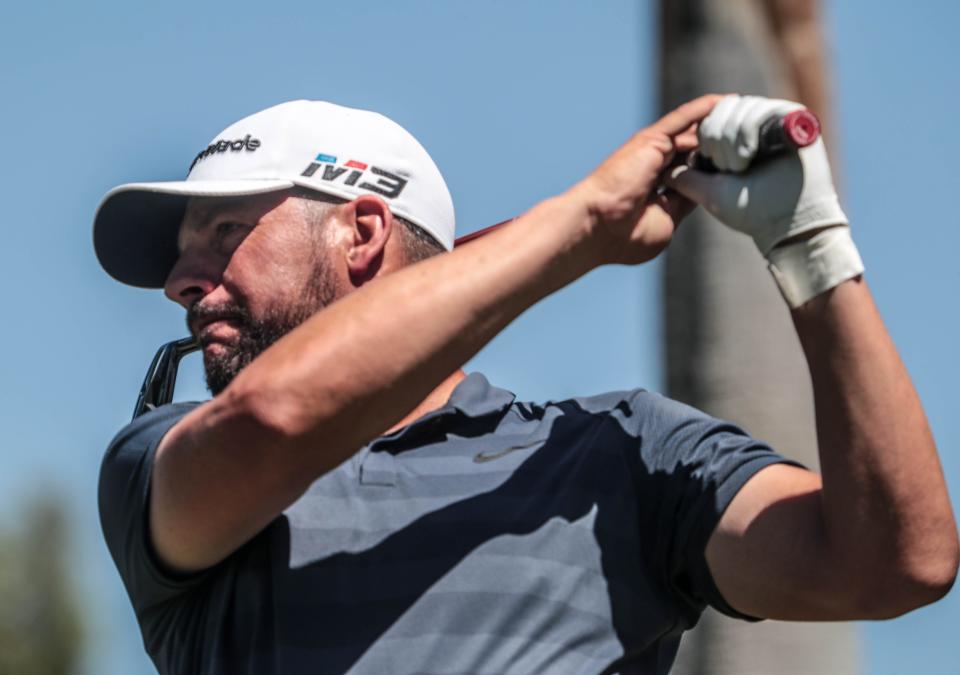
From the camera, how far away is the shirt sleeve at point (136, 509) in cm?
304

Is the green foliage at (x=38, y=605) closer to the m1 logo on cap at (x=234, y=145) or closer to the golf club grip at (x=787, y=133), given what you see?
the m1 logo on cap at (x=234, y=145)

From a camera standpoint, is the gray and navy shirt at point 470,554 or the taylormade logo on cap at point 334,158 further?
the taylormade logo on cap at point 334,158

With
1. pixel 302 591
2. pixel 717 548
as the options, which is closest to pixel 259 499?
pixel 302 591

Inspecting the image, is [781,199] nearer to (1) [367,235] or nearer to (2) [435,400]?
(2) [435,400]

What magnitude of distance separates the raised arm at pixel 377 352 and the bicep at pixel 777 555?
0.48 metres

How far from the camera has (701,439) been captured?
3109 mm

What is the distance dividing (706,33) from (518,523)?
5.15 ft

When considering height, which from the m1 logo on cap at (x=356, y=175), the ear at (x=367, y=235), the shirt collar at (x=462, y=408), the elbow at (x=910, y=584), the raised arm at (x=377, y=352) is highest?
the m1 logo on cap at (x=356, y=175)

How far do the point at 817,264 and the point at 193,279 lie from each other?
1268 mm

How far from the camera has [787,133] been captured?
278 centimetres

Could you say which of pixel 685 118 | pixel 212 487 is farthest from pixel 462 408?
pixel 685 118

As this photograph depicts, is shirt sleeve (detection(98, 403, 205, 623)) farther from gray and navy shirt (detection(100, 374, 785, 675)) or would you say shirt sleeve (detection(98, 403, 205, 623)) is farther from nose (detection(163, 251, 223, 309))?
nose (detection(163, 251, 223, 309))

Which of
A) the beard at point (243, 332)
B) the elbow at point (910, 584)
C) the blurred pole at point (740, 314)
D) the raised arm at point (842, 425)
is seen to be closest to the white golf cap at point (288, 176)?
the beard at point (243, 332)

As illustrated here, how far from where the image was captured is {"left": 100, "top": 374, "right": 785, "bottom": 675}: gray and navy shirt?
2920 millimetres
